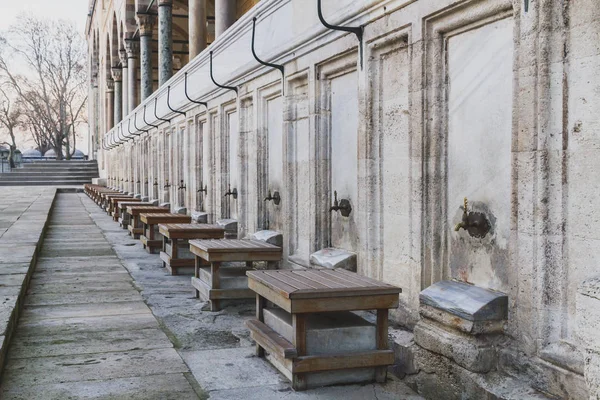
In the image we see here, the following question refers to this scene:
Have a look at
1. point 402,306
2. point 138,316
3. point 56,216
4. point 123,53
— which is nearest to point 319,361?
point 402,306

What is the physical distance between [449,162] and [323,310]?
3.72ft

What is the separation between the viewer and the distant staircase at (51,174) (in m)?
37.2

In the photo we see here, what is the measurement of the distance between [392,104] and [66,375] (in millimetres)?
2666

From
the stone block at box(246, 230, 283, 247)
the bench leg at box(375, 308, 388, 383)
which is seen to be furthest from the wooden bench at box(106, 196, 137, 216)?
the bench leg at box(375, 308, 388, 383)

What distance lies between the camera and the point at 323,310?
3.98 m

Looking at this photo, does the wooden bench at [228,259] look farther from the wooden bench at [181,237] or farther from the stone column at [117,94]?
the stone column at [117,94]

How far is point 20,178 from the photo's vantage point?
3738cm

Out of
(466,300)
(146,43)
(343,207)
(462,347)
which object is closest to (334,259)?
(343,207)

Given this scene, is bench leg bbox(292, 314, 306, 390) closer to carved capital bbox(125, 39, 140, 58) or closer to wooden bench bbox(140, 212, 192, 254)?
wooden bench bbox(140, 212, 192, 254)

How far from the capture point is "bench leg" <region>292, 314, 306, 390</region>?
3.98 metres

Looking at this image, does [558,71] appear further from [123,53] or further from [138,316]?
[123,53]

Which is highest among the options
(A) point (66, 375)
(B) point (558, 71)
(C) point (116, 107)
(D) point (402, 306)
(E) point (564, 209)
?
(C) point (116, 107)

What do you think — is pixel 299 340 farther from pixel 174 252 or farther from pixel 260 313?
pixel 174 252

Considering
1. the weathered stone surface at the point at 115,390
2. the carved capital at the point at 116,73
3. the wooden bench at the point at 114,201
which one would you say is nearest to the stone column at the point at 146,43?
the wooden bench at the point at 114,201
